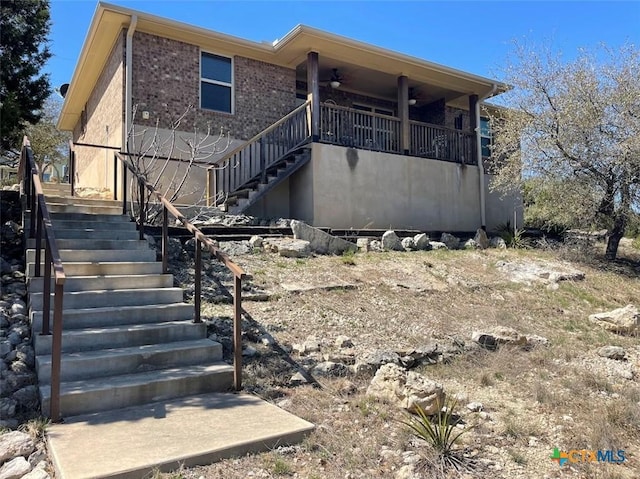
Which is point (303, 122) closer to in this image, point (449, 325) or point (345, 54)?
point (345, 54)

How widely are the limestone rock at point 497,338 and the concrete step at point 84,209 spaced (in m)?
5.58

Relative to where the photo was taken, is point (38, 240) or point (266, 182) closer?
point (38, 240)

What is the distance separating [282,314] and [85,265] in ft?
7.61

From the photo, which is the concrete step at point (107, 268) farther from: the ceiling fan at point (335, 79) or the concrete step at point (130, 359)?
the ceiling fan at point (335, 79)

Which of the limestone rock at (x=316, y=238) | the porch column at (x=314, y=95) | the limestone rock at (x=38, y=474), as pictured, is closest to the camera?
the limestone rock at (x=38, y=474)

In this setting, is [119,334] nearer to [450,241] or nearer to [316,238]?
[316,238]

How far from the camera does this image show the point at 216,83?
1171cm

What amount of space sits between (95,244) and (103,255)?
0.36 metres

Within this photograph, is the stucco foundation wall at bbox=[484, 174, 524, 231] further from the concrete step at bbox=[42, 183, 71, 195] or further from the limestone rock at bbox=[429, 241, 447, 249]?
the concrete step at bbox=[42, 183, 71, 195]

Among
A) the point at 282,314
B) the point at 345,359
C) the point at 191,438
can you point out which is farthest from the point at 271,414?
the point at 282,314

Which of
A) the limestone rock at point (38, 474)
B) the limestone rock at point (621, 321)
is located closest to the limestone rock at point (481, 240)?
the limestone rock at point (621, 321)

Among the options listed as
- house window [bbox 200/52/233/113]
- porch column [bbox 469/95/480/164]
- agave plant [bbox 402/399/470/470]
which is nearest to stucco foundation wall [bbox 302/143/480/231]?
porch column [bbox 469/95/480/164]

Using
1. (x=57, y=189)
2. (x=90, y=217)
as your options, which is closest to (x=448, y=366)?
(x=90, y=217)

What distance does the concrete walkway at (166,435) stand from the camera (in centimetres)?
298
